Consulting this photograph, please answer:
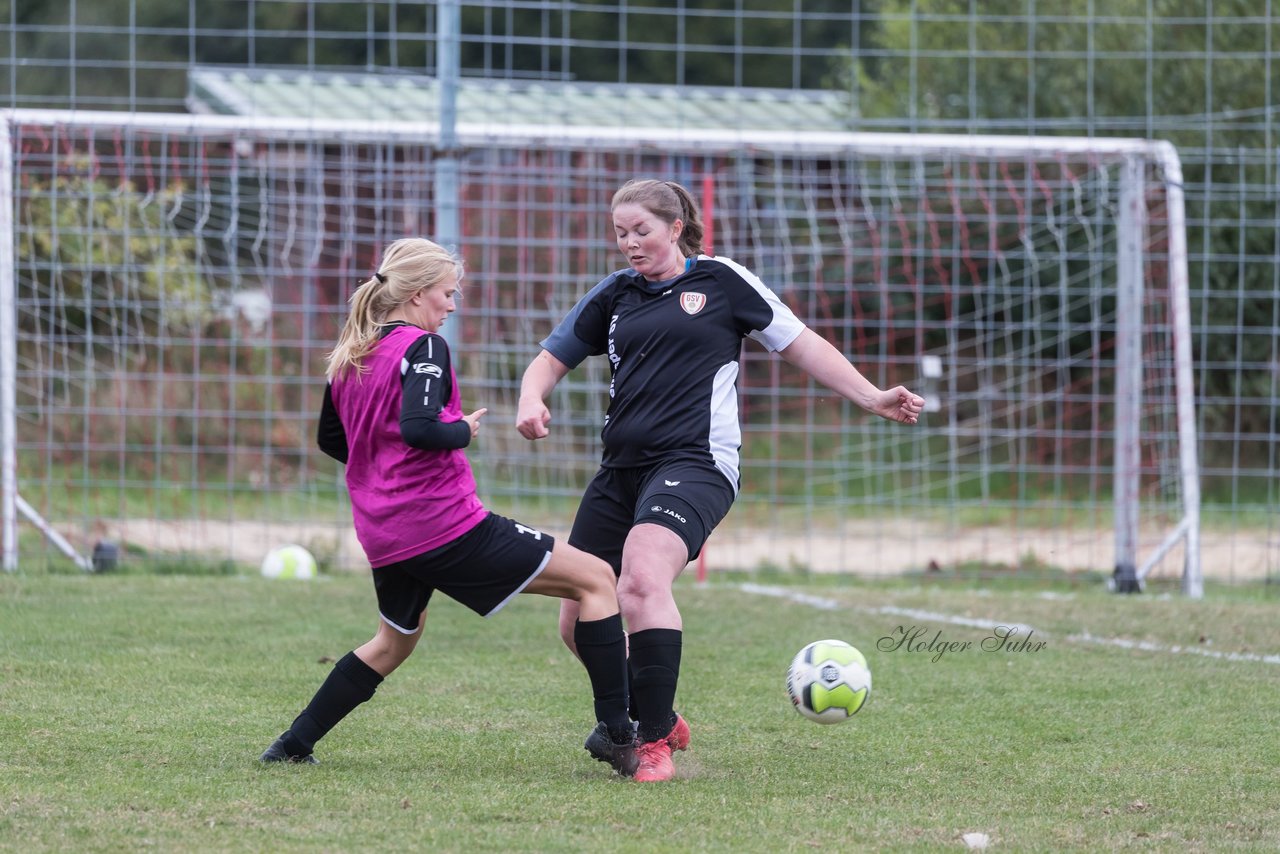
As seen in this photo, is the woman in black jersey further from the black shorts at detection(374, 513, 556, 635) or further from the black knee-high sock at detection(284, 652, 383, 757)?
the black knee-high sock at detection(284, 652, 383, 757)

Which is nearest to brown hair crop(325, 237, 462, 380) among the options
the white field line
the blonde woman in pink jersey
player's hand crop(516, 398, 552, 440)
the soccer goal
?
the blonde woman in pink jersey

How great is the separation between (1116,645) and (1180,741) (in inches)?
89.1

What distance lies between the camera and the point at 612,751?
4453 mm

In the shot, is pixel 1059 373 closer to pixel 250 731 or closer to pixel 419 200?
pixel 419 200

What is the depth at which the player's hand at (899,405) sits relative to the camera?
461cm

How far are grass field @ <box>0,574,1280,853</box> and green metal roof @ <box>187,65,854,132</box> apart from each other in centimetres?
773

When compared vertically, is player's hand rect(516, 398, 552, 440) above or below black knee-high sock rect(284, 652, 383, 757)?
above

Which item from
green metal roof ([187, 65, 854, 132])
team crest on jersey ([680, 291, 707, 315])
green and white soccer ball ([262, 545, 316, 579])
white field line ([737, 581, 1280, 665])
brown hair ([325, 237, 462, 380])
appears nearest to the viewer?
brown hair ([325, 237, 462, 380])

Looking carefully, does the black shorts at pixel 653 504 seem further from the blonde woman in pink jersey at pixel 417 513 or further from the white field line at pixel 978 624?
the white field line at pixel 978 624

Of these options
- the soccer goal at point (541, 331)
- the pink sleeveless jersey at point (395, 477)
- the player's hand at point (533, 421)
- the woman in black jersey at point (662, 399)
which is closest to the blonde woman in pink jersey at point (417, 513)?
the pink sleeveless jersey at point (395, 477)

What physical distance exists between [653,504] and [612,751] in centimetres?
73

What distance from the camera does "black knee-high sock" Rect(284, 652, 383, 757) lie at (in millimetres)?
4445

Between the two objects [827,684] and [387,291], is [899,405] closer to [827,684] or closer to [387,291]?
[827,684]

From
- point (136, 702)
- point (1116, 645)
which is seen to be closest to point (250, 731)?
point (136, 702)
